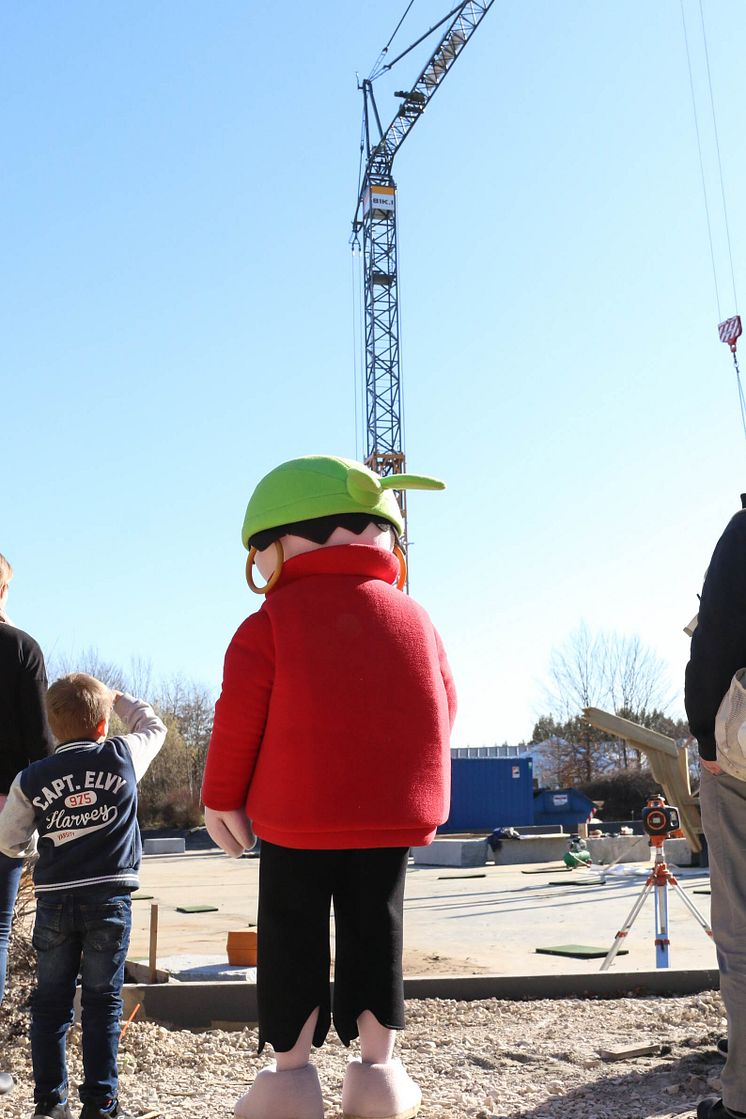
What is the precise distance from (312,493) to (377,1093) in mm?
1631

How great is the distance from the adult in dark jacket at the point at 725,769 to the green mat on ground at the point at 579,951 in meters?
3.89

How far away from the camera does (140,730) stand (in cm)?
319

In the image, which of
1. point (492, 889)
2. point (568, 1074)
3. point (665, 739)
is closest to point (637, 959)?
point (568, 1074)

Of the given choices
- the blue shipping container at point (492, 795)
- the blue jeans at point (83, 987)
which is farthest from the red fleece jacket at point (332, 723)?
the blue shipping container at point (492, 795)

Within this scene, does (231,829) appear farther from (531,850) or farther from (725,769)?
(531,850)

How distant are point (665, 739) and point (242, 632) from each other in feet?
38.1

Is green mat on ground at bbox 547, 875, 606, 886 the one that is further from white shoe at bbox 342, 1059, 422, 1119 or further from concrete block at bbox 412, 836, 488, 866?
white shoe at bbox 342, 1059, 422, 1119

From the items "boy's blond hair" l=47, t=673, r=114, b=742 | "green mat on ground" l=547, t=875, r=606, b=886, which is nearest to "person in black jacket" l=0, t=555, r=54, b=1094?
"boy's blond hair" l=47, t=673, r=114, b=742

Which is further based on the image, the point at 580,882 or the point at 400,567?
the point at 580,882

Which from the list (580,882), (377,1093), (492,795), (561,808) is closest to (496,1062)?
(377,1093)

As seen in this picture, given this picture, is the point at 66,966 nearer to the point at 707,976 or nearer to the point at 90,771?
the point at 90,771

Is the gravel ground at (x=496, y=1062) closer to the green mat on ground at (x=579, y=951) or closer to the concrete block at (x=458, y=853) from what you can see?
the green mat on ground at (x=579, y=951)

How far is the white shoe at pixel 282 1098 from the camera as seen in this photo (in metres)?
2.58

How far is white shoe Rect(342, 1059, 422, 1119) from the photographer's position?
2.60 metres
